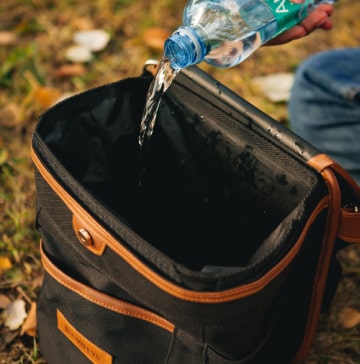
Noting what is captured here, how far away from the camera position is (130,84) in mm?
1229

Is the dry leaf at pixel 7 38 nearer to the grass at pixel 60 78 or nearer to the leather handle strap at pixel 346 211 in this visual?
the grass at pixel 60 78

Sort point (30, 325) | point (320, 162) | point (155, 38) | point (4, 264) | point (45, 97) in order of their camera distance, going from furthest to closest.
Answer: point (155, 38), point (45, 97), point (4, 264), point (30, 325), point (320, 162)

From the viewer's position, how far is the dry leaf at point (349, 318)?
138 centimetres

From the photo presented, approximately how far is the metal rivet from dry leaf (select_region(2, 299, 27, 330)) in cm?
52

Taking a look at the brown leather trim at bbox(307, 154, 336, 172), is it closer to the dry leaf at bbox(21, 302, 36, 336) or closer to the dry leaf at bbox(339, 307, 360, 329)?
the dry leaf at bbox(339, 307, 360, 329)

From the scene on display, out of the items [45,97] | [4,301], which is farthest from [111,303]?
[45,97]

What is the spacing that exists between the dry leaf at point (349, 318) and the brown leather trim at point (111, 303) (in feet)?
1.92

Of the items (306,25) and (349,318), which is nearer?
(306,25)

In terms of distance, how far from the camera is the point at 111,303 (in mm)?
1007

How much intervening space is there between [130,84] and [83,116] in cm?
13

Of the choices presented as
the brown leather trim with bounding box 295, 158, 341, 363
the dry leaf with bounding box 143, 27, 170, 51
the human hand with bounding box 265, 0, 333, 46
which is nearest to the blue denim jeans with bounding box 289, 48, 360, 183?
the human hand with bounding box 265, 0, 333, 46

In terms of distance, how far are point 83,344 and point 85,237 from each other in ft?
0.91

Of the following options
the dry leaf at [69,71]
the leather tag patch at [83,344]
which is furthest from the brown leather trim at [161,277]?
the dry leaf at [69,71]

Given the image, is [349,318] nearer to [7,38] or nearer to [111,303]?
[111,303]
